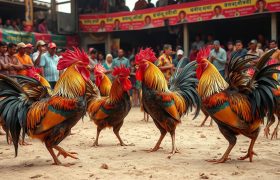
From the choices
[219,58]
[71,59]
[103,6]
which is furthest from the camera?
[103,6]

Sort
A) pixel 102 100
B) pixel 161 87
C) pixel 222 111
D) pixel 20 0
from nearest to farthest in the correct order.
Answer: pixel 222 111 → pixel 161 87 → pixel 102 100 → pixel 20 0

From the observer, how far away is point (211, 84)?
5.23 metres

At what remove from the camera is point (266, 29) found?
61.1ft

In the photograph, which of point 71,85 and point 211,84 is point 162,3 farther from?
point 71,85

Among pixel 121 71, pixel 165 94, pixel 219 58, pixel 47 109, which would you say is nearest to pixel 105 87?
pixel 121 71

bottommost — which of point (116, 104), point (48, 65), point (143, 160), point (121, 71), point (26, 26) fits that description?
point (143, 160)

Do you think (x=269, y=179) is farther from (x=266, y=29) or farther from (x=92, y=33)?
(x=92, y=33)

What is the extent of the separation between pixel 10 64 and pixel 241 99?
16.8 feet

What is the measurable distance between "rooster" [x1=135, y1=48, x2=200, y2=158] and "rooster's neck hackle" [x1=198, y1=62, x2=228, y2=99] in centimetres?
70

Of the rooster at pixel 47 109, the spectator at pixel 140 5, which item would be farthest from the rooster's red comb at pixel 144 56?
the spectator at pixel 140 5

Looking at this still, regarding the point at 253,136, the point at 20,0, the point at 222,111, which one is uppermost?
the point at 20,0

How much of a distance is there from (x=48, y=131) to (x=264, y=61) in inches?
120

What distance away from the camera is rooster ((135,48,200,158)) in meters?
5.82

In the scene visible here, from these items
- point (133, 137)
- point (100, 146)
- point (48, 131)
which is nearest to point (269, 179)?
point (48, 131)
